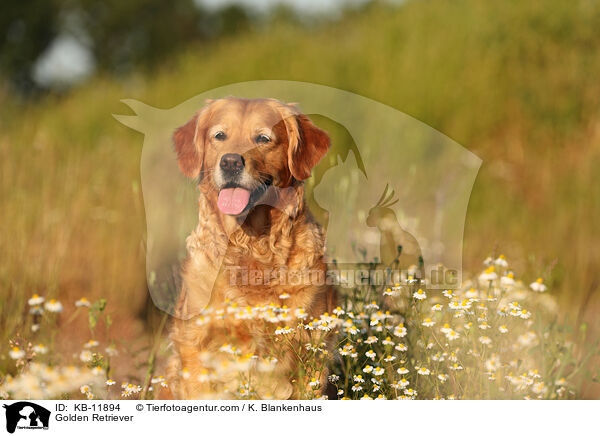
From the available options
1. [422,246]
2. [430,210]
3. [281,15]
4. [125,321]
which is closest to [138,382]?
[125,321]

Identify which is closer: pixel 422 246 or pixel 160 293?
pixel 160 293

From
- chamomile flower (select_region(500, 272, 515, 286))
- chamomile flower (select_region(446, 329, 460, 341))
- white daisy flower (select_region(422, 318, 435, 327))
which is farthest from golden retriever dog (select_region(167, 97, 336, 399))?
chamomile flower (select_region(500, 272, 515, 286))

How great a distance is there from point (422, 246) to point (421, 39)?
4.30 meters

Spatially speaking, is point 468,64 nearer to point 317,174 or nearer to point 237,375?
point 317,174

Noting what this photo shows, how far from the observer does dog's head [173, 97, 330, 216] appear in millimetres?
2092

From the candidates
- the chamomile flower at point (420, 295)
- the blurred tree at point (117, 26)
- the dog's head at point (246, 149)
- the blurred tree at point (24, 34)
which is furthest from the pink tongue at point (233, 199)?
the blurred tree at point (117, 26)

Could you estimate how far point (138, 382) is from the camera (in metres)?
2.69

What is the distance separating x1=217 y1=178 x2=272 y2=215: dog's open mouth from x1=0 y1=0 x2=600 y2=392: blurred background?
70cm

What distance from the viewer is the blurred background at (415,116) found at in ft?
12.3

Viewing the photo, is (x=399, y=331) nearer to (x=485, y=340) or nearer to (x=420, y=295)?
(x=420, y=295)

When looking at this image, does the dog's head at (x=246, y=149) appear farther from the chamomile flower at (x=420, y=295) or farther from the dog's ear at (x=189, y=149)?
the chamomile flower at (x=420, y=295)
